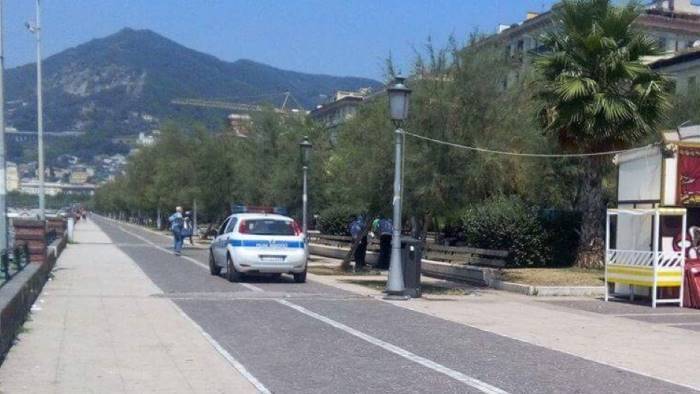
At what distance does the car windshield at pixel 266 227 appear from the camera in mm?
22984

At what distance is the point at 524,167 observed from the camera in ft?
83.0

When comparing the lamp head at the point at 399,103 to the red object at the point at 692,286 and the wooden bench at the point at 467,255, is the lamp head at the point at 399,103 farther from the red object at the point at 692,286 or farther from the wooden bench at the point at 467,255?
the wooden bench at the point at 467,255

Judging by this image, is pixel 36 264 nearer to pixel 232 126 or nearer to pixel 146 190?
pixel 232 126

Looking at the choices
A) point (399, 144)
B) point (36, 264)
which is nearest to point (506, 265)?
point (399, 144)

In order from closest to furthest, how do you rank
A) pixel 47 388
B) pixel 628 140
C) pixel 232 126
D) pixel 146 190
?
pixel 47 388, pixel 628 140, pixel 232 126, pixel 146 190

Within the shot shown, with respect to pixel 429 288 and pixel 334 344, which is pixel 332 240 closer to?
pixel 429 288

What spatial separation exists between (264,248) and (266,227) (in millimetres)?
818

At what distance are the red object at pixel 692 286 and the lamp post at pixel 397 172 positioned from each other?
5.92m

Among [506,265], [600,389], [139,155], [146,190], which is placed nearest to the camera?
[600,389]

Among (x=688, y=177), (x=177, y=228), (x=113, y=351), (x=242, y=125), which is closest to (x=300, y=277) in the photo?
(x=688, y=177)

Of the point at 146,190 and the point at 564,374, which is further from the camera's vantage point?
the point at 146,190

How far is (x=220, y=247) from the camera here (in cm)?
2414

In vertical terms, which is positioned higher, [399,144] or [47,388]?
[399,144]

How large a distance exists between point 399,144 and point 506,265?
9.82 meters
